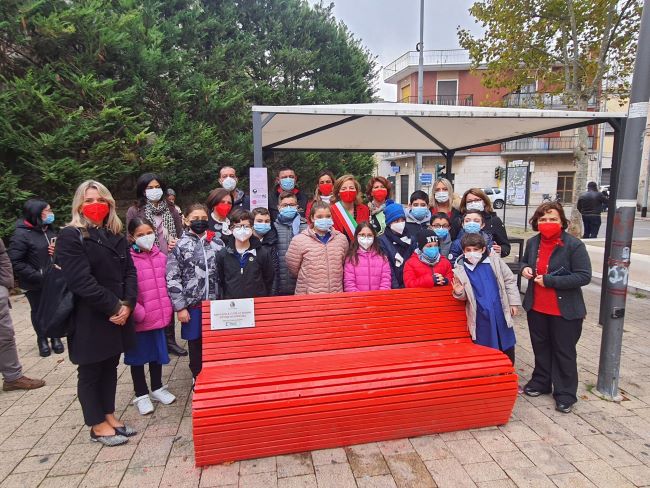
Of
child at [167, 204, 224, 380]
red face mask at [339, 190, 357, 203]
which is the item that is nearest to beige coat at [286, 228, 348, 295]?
child at [167, 204, 224, 380]

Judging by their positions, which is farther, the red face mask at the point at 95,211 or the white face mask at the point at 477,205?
the white face mask at the point at 477,205

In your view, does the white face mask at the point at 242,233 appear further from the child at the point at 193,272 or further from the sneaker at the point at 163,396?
the sneaker at the point at 163,396

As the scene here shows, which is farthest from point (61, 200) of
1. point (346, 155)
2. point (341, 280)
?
point (346, 155)

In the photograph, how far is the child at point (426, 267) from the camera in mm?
3668

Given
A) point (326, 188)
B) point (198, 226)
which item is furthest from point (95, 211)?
point (326, 188)

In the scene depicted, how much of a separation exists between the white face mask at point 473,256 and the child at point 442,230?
2.18 feet

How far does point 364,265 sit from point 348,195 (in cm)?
96

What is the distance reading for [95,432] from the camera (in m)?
2.98

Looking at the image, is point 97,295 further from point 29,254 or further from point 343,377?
point 29,254

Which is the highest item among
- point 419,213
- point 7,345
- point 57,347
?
point 419,213

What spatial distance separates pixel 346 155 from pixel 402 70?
23.8 metres

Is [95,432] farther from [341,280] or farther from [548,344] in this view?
[548,344]

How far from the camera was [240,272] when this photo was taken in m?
3.41

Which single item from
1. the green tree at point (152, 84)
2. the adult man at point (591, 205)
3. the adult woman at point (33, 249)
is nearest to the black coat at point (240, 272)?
the adult woman at point (33, 249)
